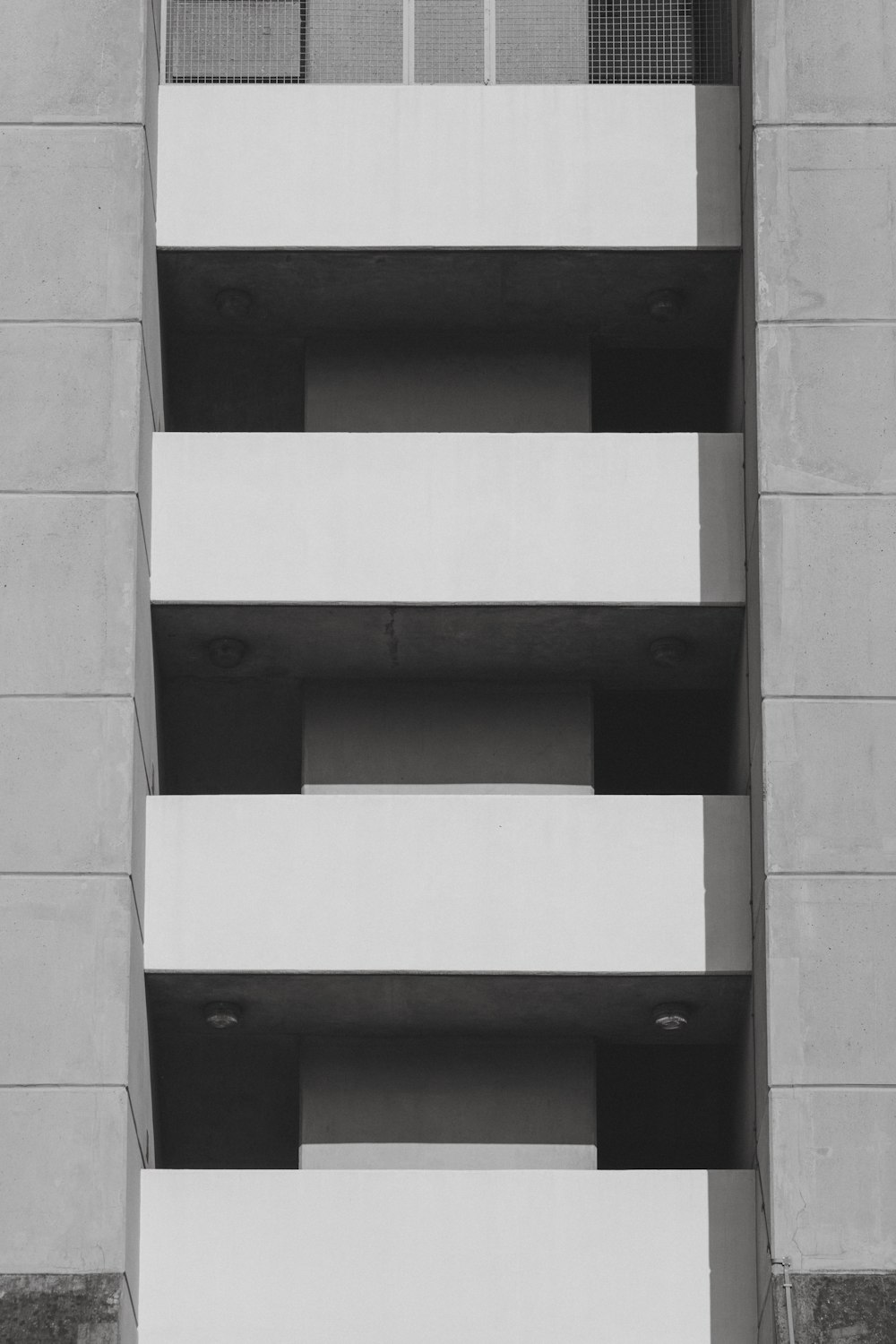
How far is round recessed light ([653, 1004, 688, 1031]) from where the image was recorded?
21.5 m

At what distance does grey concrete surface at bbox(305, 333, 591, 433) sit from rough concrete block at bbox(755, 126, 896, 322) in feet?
9.14

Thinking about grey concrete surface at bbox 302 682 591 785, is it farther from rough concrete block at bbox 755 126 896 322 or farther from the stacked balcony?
rough concrete block at bbox 755 126 896 322

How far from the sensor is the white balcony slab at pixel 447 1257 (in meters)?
19.7

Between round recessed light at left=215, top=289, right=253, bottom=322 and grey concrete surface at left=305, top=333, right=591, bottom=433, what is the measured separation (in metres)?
0.74

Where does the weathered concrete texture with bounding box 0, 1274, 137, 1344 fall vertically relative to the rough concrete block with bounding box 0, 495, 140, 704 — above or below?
below

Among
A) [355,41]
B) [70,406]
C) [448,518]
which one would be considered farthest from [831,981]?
[355,41]

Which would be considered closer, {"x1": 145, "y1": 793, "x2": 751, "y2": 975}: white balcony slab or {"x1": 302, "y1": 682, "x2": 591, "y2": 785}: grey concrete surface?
{"x1": 145, "y1": 793, "x2": 751, "y2": 975}: white balcony slab

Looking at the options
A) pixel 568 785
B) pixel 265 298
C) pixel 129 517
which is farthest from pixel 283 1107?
pixel 265 298

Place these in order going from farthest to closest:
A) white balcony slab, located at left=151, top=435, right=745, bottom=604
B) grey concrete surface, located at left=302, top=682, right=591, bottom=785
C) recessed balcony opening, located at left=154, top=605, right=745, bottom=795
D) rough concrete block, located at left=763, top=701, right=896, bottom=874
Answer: grey concrete surface, located at left=302, top=682, right=591, bottom=785 < recessed balcony opening, located at left=154, top=605, right=745, bottom=795 < white balcony slab, located at left=151, top=435, right=745, bottom=604 < rough concrete block, located at left=763, top=701, right=896, bottom=874

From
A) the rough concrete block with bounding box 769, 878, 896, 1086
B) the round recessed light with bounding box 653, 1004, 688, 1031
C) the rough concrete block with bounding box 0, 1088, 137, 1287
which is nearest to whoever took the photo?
the rough concrete block with bounding box 0, 1088, 137, 1287

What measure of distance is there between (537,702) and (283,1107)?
14.2 feet

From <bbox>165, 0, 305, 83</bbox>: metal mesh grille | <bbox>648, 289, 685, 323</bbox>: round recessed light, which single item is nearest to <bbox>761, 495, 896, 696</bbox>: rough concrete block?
<bbox>648, 289, 685, 323</bbox>: round recessed light

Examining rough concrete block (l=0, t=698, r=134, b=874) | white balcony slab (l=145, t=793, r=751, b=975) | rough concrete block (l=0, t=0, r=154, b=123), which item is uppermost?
rough concrete block (l=0, t=0, r=154, b=123)

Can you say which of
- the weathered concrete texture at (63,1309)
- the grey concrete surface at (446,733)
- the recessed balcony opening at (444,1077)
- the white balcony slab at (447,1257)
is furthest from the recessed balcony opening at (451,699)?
the weathered concrete texture at (63,1309)
